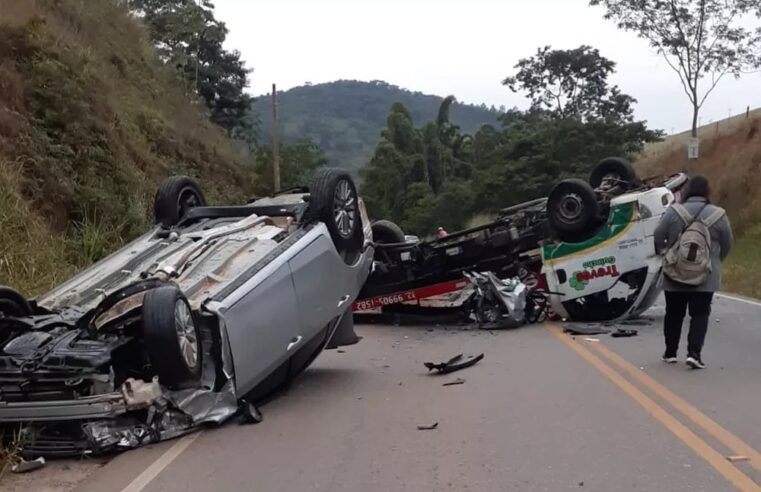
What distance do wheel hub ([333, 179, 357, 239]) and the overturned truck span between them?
4417 millimetres

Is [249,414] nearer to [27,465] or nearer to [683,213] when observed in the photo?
[27,465]

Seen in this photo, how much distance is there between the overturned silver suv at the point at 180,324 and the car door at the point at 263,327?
0.01 m

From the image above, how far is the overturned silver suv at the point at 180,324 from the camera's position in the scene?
607cm

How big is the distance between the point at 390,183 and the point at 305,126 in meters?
47.2

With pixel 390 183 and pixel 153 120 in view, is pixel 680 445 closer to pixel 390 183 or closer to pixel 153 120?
pixel 153 120

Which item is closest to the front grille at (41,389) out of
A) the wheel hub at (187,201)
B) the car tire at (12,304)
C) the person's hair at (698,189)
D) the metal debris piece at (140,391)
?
the metal debris piece at (140,391)

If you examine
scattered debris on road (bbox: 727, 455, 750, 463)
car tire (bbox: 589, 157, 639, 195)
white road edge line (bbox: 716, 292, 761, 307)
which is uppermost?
car tire (bbox: 589, 157, 639, 195)

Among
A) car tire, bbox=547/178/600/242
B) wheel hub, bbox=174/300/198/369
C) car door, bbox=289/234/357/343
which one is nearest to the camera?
wheel hub, bbox=174/300/198/369

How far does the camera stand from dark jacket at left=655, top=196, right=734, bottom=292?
866 centimetres

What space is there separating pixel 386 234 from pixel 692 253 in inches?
255

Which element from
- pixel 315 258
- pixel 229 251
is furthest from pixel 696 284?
pixel 229 251

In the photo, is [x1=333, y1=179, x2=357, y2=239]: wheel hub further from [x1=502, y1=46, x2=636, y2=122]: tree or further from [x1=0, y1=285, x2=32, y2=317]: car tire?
[x1=502, y1=46, x2=636, y2=122]: tree

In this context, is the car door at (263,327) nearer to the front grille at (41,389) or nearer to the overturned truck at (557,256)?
the front grille at (41,389)

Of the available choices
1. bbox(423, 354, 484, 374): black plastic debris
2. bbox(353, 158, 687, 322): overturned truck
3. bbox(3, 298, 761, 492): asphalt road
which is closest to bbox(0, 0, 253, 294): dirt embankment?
bbox(353, 158, 687, 322): overturned truck
